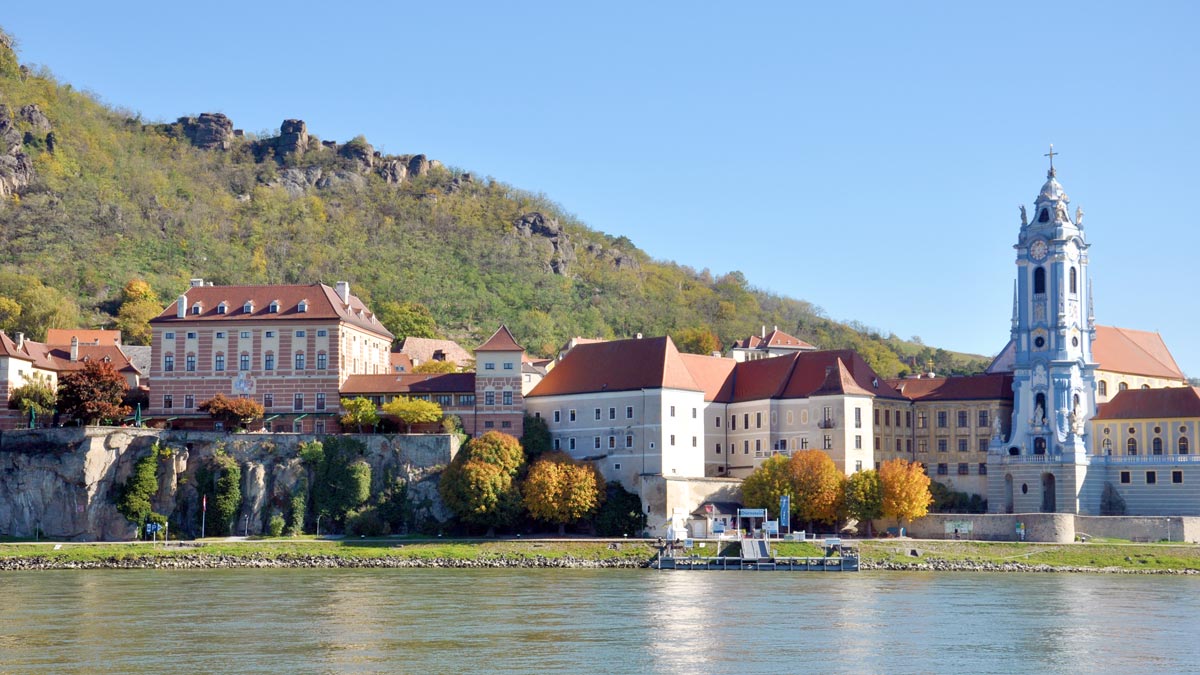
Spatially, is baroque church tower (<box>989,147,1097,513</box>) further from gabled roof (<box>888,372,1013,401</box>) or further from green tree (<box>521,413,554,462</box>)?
green tree (<box>521,413,554,462</box>)

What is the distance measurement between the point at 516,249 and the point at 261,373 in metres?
76.1

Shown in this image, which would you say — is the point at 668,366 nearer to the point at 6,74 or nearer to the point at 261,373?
the point at 261,373

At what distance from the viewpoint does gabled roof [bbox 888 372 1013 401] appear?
106062mm

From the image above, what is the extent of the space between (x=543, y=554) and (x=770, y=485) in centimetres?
1474

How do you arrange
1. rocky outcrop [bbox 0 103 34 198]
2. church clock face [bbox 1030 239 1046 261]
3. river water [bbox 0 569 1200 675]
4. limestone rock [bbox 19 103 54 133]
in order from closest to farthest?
river water [bbox 0 569 1200 675] < church clock face [bbox 1030 239 1046 261] < rocky outcrop [bbox 0 103 34 198] < limestone rock [bbox 19 103 54 133]

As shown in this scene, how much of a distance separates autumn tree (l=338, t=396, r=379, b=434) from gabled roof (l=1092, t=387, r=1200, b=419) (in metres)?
44.0

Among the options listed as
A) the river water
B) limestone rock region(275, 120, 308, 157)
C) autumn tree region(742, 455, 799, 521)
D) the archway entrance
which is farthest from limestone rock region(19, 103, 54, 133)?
the archway entrance

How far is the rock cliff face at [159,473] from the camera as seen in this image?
93.4 meters

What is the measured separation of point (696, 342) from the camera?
146 meters

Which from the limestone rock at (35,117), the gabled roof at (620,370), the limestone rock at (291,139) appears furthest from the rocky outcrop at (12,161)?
the gabled roof at (620,370)

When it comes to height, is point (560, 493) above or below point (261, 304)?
below

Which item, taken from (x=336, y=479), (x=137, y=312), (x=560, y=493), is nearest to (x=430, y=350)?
(x=137, y=312)

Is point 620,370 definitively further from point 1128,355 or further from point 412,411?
point 1128,355

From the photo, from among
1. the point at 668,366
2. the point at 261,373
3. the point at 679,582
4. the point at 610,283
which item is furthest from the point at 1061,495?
the point at 610,283
